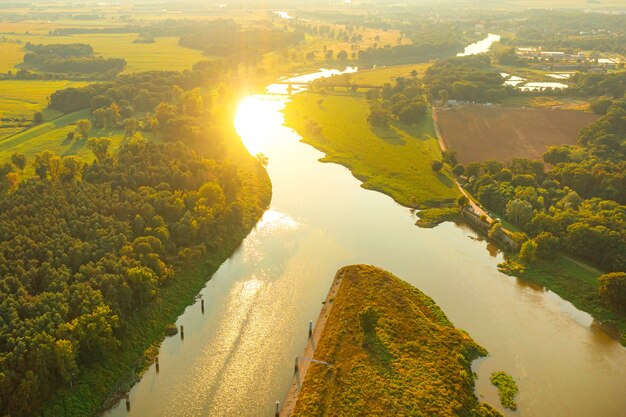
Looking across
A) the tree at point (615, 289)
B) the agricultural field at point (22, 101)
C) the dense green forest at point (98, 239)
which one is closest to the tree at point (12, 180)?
the dense green forest at point (98, 239)

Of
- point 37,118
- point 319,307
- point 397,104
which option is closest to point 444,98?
point 397,104

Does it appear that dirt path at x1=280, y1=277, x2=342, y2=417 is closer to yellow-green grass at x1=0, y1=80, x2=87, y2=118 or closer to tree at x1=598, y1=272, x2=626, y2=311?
tree at x1=598, y1=272, x2=626, y2=311

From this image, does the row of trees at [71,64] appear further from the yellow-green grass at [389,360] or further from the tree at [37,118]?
the yellow-green grass at [389,360]

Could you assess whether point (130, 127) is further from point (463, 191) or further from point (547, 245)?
point (547, 245)

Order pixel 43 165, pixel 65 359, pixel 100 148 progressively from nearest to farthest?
1. pixel 65 359
2. pixel 43 165
3. pixel 100 148

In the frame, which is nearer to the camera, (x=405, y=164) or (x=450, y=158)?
(x=450, y=158)

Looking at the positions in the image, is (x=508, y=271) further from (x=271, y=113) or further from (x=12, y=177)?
(x=271, y=113)
